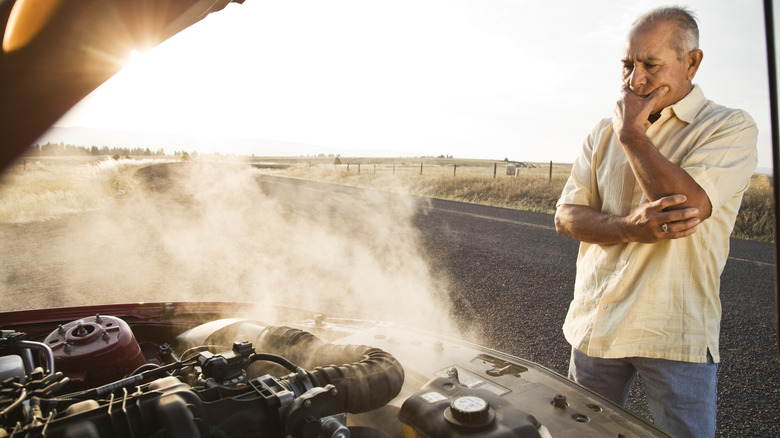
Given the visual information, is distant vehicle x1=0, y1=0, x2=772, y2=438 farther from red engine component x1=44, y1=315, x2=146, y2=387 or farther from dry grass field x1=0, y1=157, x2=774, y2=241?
dry grass field x1=0, y1=157, x2=774, y2=241

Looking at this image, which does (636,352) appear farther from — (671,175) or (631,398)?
(631,398)

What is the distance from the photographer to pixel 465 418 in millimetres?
1186

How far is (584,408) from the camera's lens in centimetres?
160

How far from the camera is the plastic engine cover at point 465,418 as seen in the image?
3.87 feet

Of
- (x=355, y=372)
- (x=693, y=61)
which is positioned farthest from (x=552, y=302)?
(x=355, y=372)

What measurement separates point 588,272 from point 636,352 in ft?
1.32

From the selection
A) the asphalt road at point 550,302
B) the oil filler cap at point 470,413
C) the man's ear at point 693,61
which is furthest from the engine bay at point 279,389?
the asphalt road at point 550,302

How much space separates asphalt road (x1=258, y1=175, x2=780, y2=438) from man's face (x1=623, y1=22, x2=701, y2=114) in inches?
98.9

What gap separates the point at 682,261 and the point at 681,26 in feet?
2.97

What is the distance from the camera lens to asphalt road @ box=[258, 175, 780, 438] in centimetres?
355

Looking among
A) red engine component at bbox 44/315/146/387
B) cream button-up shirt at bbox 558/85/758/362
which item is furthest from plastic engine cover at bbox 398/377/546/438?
red engine component at bbox 44/315/146/387

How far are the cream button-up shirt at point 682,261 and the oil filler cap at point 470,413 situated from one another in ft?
3.02

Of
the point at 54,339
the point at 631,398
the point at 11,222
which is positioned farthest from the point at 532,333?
the point at 11,222

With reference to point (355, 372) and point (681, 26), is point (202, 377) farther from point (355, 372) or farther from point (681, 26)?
point (681, 26)
